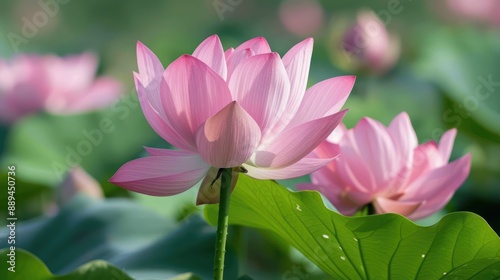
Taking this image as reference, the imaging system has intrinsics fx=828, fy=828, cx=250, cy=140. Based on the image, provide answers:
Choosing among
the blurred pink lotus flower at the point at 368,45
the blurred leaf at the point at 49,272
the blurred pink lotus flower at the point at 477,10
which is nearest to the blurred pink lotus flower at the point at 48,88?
the blurred pink lotus flower at the point at 368,45

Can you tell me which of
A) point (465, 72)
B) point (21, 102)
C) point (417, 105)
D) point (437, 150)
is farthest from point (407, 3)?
point (437, 150)

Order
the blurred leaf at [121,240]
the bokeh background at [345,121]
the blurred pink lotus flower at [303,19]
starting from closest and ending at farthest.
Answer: the blurred leaf at [121,240], the bokeh background at [345,121], the blurred pink lotus flower at [303,19]

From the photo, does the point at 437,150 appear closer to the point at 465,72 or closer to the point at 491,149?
the point at 491,149

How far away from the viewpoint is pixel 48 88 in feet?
7.07

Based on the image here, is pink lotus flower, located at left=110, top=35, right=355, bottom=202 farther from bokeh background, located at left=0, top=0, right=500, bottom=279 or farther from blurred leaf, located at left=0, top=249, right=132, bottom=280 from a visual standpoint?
bokeh background, located at left=0, top=0, right=500, bottom=279

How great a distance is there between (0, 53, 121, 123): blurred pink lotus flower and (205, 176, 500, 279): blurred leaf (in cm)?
135

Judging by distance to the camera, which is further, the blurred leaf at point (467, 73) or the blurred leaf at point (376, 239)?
the blurred leaf at point (467, 73)

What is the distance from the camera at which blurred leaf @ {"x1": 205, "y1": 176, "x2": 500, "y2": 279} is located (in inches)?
29.8

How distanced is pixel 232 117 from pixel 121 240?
0.52m

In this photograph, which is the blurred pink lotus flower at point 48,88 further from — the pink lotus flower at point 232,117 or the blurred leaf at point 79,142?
the pink lotus flower at point 232,117

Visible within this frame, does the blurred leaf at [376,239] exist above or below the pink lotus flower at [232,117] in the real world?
below

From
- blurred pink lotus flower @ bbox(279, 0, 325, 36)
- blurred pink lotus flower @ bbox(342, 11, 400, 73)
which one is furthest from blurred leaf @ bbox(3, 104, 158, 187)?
blurred pink lotus flower @ bbox(279, 0, 325, 36)

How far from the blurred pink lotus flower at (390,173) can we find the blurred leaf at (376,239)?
0.33 ft

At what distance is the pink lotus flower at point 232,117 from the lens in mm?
700
